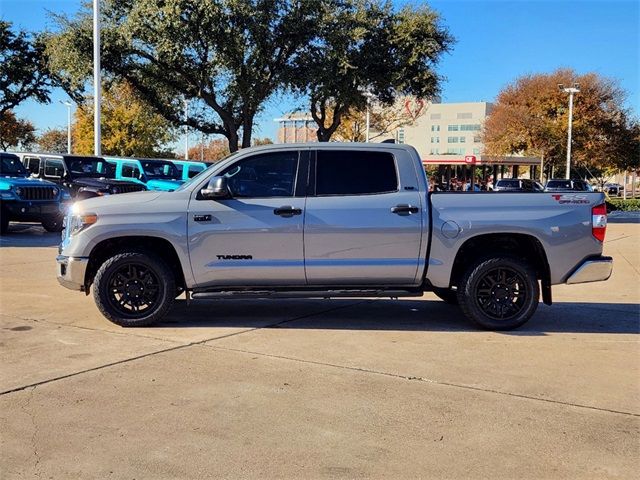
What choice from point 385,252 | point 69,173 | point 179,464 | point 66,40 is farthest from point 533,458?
point 66,40

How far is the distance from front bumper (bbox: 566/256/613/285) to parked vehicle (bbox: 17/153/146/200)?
1509cm

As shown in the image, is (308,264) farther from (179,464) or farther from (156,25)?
(156,25)

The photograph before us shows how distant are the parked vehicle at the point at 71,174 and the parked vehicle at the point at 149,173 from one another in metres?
1.72

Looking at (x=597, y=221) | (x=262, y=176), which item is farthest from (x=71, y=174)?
(x=597, y=221)

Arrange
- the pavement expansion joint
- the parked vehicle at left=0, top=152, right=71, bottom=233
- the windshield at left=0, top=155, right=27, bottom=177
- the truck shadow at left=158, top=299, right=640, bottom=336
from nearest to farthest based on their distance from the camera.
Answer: the pavement expansion joint → the truck shadow at left=158, top=299, right=640, bottom=336 → the parked vehicle at left=0, top=152, right=71, bottom=233 → the windshield at left=0, top=155, right=27, bottom=177

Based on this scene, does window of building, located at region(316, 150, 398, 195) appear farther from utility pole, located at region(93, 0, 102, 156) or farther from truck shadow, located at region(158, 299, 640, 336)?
utility pole, located at region(93, 0, 102, 156)

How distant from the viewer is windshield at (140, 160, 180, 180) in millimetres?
22469

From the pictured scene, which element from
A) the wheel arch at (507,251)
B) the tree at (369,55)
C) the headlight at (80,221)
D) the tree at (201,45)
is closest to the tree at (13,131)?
the tree at (201,45)

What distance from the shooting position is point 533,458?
385cm

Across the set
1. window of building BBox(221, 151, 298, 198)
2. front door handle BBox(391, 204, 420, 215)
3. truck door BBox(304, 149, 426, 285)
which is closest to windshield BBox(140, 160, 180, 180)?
window of building BBox(221, 151, 298, 198)

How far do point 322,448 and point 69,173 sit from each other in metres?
17.6

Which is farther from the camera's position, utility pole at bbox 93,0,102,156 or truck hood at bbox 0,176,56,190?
utility pole at bbox 93,0,102,156

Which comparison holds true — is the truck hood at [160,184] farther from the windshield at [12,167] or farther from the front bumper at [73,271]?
the front bumper at [73,271]

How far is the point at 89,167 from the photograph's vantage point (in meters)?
20.4
